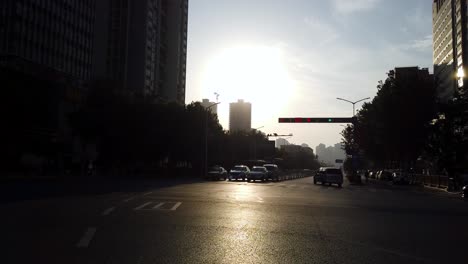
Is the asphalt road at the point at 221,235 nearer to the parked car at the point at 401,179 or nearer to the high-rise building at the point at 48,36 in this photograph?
the parked car at the point at 401,179

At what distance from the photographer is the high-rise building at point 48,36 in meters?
73.8

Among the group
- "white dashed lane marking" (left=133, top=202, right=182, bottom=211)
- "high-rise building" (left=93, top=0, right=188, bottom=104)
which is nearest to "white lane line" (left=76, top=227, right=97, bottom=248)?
"white dashed lane marking" (left=133, top=202, right=182, bottom=211)

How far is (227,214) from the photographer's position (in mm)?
15227

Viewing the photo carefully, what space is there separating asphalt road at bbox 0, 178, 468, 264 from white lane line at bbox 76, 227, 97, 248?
0.06ft

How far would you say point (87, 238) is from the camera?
33.0ft

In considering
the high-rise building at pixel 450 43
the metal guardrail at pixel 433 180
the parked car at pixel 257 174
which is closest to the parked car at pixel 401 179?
the metal guardrail at pixel 433 180

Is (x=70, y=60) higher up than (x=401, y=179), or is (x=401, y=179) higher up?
(x=70, y=60)

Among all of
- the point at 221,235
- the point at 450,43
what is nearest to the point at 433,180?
the point at 221,235

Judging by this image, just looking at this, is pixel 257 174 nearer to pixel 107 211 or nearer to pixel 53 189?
pixel 53 189

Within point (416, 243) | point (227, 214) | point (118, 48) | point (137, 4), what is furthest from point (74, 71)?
point (416, 243)

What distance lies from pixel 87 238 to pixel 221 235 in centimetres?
280

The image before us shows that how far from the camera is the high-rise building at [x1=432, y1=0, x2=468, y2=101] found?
112 meters

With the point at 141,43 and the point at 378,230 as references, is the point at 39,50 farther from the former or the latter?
the point at 378,230

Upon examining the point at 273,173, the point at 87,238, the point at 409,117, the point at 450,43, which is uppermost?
the point at 450,43
